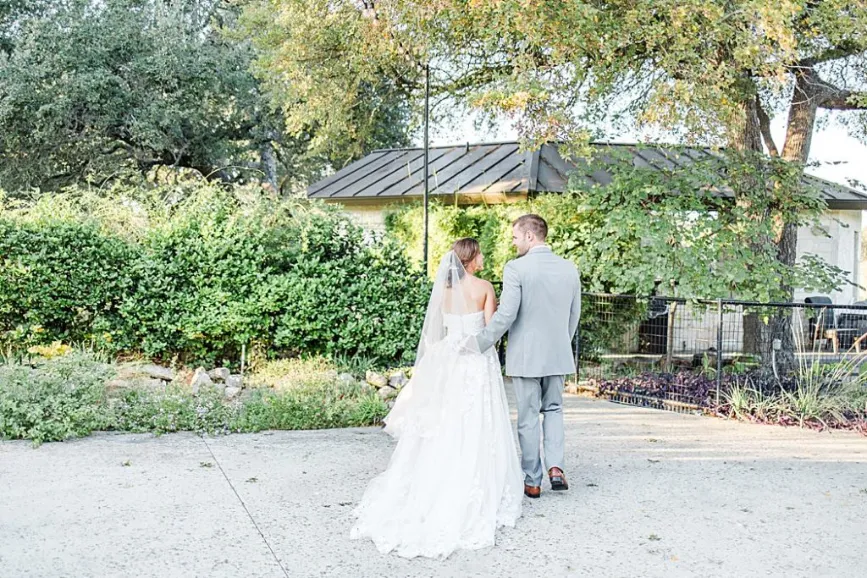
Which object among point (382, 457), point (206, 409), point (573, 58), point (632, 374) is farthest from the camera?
point (632, 374)

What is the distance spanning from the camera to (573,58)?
892 cm

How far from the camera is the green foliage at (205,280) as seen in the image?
9406 mm

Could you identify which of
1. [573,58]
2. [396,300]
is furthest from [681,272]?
[396,300]

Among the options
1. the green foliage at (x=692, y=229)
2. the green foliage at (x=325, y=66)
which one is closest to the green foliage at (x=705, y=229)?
the green foliage at (x=692, y=229)

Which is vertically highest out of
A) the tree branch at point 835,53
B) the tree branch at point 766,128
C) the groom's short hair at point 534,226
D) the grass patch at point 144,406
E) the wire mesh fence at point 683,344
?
the tree branch at point 835,53

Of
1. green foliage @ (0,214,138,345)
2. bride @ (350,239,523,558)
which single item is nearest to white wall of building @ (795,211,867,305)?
bride @ (350,239,523,558)

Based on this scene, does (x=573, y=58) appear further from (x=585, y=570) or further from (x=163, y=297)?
(x=585, y=570)

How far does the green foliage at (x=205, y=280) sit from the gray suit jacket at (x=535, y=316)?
4545 mm

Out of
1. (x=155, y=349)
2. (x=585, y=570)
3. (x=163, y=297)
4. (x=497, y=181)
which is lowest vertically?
(x=585, y=570)

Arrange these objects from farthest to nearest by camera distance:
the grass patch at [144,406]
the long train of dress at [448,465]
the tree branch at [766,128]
A: the tree branch at [766,128] → the grass patch at [144,406] → the long train of dress at [448,465]

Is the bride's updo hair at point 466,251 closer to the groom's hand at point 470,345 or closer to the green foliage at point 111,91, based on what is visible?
the groom's hand at point 470,345

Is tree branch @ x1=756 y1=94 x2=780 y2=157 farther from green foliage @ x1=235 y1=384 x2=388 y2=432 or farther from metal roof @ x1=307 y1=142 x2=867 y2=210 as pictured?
green foliage @ x1=235 y1=384 x2=388 y2=432

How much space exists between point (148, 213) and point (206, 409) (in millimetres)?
3583

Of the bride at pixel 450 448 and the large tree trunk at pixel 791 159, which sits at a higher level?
the large tree trunk at pixel 791 159
